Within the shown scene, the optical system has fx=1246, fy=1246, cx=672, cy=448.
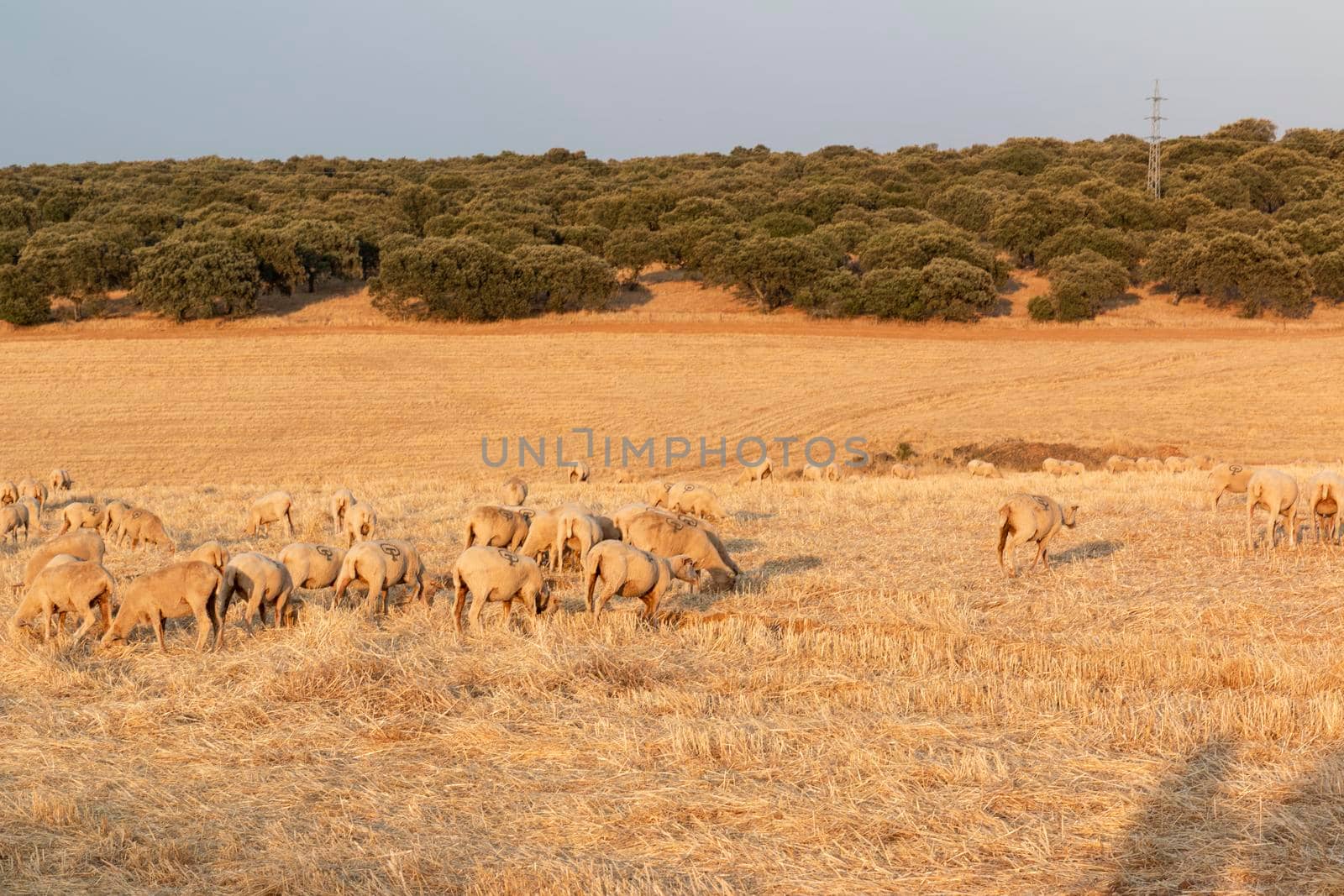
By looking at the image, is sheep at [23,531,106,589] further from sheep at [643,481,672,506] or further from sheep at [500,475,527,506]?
sheep at [643,481,672,506]

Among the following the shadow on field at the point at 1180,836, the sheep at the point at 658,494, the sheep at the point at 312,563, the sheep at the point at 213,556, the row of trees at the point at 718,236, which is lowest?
the sheep at the point at 658,494

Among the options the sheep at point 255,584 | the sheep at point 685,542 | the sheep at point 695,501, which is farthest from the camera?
the sheep at point 695,501

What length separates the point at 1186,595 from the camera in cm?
1401

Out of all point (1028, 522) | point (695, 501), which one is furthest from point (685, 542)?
point (695, 501)

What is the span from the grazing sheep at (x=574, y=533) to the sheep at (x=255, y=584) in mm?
3687

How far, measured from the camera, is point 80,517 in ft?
67.7

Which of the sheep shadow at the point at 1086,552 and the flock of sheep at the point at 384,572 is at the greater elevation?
the flock of sheep at the point at 384,572

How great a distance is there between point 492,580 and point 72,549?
5.78 meters

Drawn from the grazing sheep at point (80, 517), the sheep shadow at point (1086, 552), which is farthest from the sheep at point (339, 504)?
the sheep shadow at point (1086, 552)

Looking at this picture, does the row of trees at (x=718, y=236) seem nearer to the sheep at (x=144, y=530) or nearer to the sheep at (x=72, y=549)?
the sheep at (x=144, y=530)

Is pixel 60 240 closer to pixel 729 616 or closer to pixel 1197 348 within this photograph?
pixel 1197 348

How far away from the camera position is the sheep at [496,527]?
53.1 feet

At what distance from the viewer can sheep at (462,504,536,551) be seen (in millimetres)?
16188

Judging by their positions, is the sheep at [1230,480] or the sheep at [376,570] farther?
the sheep at [1230,480]
